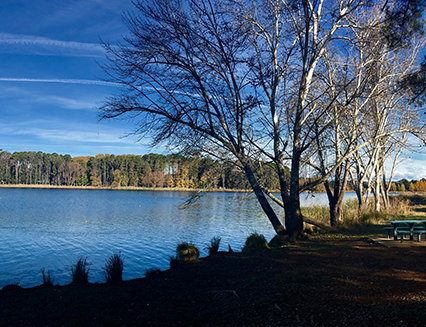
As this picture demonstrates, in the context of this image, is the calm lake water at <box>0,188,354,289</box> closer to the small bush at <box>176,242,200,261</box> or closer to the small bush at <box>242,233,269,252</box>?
the small bush at <box>176,242,200,261</box>

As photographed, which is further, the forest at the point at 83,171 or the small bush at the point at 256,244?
the forest at the point at 83,171

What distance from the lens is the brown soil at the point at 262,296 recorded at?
4270mm

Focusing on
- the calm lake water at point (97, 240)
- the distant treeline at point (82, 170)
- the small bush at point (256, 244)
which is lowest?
the calm lake water at point (97, 240)

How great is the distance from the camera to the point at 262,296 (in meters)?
5.30

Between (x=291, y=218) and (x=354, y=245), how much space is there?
6.93ft

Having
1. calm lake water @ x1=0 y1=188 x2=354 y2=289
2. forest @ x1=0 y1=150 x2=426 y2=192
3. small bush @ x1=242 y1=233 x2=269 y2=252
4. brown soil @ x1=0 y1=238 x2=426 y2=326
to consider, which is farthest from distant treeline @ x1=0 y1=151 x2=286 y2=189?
brown soil @ x1=0 y1=238 x2=426 y2=326

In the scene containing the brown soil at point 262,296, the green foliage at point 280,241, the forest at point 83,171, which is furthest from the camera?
the forest at point 83,171

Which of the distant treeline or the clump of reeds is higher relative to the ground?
the distant treeline

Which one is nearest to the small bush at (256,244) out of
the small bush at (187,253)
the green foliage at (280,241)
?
the green foliage at (280,241)

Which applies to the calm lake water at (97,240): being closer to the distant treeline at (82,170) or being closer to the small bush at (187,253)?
the small bush at (187,253)

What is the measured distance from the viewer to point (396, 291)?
466 cm

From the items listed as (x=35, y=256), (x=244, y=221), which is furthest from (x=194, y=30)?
(x=244, y=221)

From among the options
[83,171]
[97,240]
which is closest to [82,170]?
[83,171]

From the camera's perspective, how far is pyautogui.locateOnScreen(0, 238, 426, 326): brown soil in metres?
4.27
